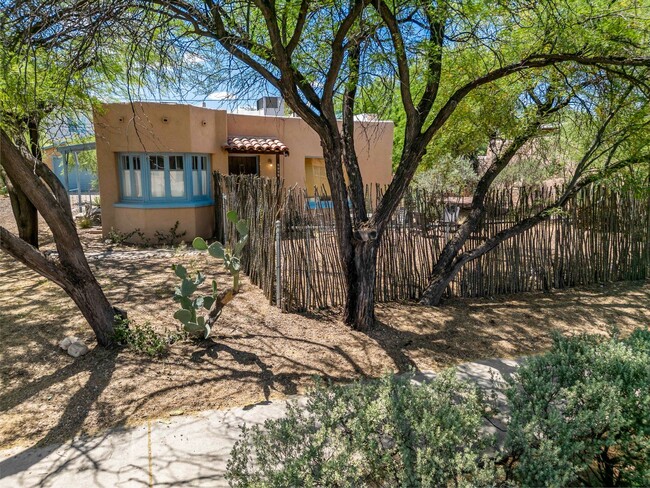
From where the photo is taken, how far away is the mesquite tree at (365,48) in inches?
186

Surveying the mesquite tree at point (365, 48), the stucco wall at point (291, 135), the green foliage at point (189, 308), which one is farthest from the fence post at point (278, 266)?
the stucco wall at point (291, 135)

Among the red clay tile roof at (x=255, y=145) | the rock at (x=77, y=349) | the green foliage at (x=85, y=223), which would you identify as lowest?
the rock at (x=77, y=349)

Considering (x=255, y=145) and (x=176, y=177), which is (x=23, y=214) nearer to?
(x=176, y=177)

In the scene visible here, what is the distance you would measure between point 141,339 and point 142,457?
1.86m

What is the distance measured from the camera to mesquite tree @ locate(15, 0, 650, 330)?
15.5ft

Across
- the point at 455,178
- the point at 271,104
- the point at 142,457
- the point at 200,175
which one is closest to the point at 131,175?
the point at 200,175

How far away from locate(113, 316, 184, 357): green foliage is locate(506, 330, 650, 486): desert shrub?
11.8 feet

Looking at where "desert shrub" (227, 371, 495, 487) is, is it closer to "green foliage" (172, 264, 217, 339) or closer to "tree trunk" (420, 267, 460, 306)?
"green foliage" (172, 264, 217, 339)

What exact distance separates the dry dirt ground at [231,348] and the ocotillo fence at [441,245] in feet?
1.19

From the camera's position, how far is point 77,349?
Answer: 466 centimetres

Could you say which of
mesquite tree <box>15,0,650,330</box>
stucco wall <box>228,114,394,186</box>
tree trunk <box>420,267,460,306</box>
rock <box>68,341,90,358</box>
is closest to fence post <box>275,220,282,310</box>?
mesquite tree <box>15,0,650,330</box>

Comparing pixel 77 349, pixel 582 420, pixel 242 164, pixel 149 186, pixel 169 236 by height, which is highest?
pixel 242 164

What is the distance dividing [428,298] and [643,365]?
387 centimetres

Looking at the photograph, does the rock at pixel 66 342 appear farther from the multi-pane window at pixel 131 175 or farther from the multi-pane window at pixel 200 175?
the multi-pane window at pixel 200 175
